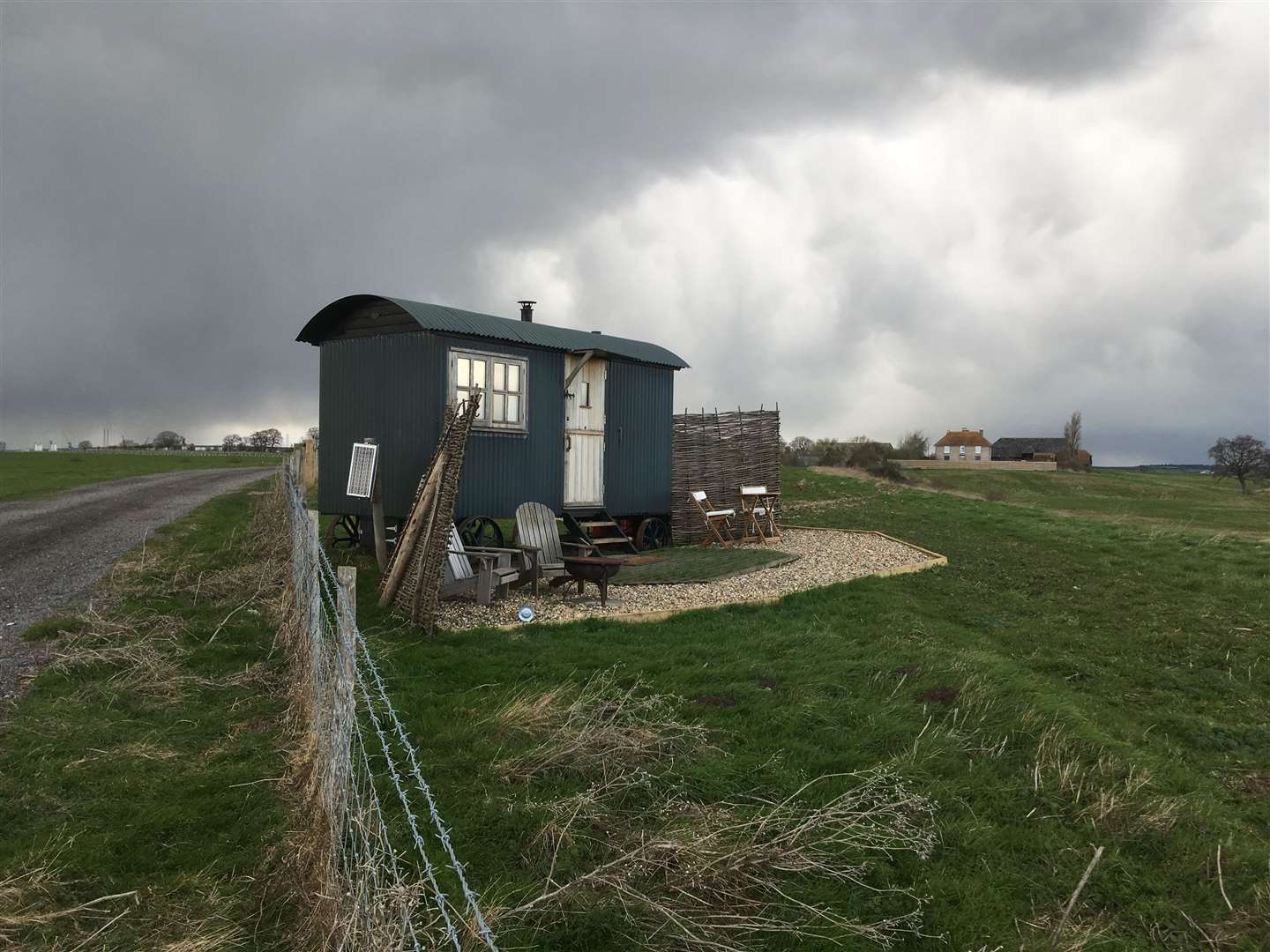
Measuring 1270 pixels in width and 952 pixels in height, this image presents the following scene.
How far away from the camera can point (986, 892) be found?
12.6 feet

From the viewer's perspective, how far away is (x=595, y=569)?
31.0 feet

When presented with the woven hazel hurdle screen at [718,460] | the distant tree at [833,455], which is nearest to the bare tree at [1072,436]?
the distant tree at [833,455]

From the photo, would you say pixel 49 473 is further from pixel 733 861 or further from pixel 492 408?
pixel 733 861

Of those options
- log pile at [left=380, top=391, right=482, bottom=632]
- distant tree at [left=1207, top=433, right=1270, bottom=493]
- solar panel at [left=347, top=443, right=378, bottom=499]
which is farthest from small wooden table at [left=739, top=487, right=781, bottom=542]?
distant tree at [left=1207, top=433, right=1270, bottom=493]

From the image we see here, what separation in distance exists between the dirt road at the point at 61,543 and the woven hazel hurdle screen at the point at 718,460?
8939 mm

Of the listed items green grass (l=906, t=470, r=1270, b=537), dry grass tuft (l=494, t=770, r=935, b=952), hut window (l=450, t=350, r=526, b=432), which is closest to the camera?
dry grass tuft (l=494, t=770, r=935, b=952)

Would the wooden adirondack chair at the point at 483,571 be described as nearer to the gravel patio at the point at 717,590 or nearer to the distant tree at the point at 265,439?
the gravel patio at the point at 717,590

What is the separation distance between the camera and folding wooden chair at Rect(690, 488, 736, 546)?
14891 mm

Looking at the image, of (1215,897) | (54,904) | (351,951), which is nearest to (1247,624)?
(1215,897)

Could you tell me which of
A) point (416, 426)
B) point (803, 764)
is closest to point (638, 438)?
point (416, 426)

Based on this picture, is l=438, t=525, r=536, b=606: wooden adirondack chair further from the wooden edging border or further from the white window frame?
the white window frame

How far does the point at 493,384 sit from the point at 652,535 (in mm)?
4905

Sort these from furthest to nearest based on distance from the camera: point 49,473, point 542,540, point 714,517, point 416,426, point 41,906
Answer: point 49,473 < point 714,517 < point 416,426 < point 542,540 < point 41,906

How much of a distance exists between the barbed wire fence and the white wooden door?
8073 mm
